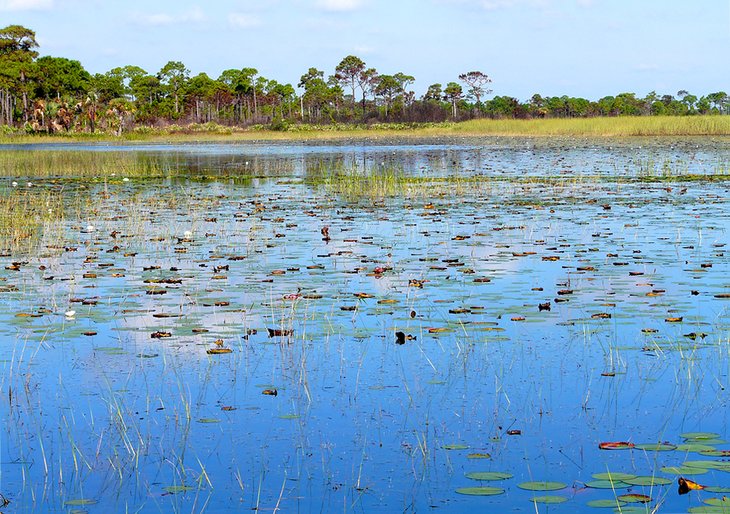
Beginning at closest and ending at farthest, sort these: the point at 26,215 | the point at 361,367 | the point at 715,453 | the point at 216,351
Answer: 1. the point at 715,453
2. the point at 361,367
3. the point at 216,351
4. the point at 26,215

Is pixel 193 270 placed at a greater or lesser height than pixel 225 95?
lesser

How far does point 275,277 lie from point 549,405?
18.9 ft

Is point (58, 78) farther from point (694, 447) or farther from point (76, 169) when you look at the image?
point (694, 447)

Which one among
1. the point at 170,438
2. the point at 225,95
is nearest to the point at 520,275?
the point at 170,438

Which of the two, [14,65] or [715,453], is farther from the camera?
[14,65]

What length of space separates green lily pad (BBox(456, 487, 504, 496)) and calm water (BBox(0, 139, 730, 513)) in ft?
0.11

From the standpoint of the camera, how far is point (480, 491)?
508 centimetres

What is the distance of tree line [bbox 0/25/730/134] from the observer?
A: 380ft

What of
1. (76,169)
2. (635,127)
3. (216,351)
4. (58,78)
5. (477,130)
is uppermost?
(58,78)

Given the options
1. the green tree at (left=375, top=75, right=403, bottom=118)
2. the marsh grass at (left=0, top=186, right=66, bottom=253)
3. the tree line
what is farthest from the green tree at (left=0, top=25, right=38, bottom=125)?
the marsh grass at (left=0, top=186, right=66, bottom=253)

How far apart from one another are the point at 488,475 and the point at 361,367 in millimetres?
2392

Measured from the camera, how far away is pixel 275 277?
1170 cm

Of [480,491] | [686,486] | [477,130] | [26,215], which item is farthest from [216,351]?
[477,130]

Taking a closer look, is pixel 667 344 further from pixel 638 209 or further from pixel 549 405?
pixel 638 209
